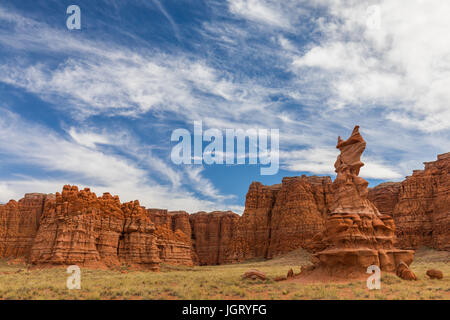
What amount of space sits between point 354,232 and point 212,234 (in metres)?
95.6

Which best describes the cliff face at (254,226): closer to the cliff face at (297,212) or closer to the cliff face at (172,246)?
the cliff face at (297,212)

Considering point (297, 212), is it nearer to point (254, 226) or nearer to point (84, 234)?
point (254, 226)

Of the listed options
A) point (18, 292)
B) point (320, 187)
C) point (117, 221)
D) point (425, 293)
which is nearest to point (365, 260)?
point (425, 293)

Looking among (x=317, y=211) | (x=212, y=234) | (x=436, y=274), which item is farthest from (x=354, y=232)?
(x=212, y=234)

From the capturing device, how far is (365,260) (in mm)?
20062

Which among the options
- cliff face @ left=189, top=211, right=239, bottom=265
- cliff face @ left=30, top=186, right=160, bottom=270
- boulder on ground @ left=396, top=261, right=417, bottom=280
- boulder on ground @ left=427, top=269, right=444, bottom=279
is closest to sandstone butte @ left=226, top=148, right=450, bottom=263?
cliff face @ left=189, top=211, right=239, bottom=265

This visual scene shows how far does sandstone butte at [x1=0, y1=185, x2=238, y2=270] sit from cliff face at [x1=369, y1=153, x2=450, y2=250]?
45.9 m

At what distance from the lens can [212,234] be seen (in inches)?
4471

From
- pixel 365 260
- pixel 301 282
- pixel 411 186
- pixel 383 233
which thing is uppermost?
pixel 411 186

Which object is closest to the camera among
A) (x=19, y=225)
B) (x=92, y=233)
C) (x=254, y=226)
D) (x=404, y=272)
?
(x=404, y=272)

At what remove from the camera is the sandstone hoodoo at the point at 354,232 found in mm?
20281
